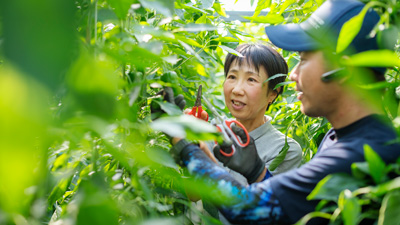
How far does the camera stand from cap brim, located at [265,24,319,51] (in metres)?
0.97

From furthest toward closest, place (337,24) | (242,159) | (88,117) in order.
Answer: (242,159), (337,24), (88,117)

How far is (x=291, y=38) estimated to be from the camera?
1.04 m

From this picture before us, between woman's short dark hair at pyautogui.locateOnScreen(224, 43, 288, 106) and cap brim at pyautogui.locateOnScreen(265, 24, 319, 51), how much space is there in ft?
1.49

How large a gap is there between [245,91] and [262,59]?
0.49 ft

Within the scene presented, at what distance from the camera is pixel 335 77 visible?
0.91m

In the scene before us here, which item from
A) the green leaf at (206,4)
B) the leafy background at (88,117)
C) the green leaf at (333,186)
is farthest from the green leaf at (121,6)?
the green leaf at (206,4)

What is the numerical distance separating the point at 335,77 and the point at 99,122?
0.66 metres

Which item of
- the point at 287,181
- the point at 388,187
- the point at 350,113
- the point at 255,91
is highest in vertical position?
the point at 388,187

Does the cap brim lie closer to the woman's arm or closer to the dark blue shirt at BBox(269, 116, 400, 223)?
the dark blue shirt at BBox(269, 116, 400, 223)

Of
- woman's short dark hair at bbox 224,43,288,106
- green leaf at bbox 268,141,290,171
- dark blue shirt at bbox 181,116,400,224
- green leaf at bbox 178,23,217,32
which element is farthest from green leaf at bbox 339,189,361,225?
woman's short dark hair at bbox 224,43,288,106

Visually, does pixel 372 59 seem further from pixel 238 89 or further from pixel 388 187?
pixel 238 89

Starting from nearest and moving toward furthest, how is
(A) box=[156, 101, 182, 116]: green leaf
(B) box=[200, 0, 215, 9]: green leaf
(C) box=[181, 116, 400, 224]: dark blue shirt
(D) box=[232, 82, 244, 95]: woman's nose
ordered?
(A) box=[156, 101, 182, 116]: green leaf
(C) box=[181, 116, 400, 224]: dark blue shirt
(B) box=[200, 0, 215, 9]: green leaf
(D) box=[232, 82, 244, 95]: woman's nose

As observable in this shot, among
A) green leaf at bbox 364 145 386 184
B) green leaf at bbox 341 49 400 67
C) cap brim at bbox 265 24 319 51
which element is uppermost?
green leaf at bbox 341 49 400 67

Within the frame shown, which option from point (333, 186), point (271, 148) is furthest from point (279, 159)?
point (333, 186)
